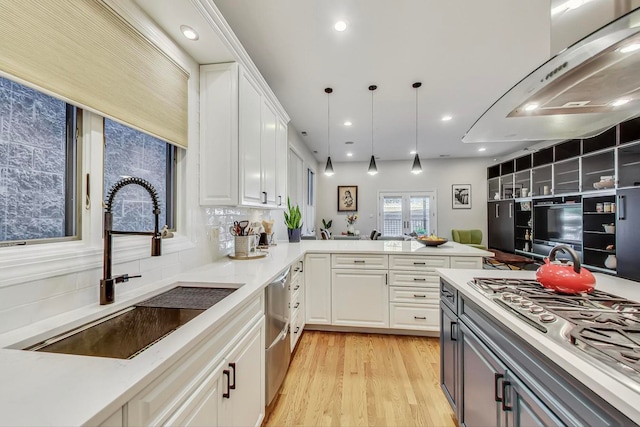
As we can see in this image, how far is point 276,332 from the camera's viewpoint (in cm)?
172

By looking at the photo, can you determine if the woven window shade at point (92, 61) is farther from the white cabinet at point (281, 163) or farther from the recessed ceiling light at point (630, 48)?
the recessed ceiling light at point (630, 48)

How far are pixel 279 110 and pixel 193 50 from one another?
4.01 feet

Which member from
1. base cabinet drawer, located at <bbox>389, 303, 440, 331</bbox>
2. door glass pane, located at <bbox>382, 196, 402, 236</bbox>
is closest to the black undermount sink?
base cabinet drawer, located at <bbox>389, 303, 440, 331</bbox>

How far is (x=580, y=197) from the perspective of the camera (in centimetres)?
447

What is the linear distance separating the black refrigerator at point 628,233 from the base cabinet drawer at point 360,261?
11.2ft

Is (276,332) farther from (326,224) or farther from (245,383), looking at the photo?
(326,224)

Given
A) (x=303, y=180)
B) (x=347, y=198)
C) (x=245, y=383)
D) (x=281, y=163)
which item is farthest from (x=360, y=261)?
(x=347, y=198)

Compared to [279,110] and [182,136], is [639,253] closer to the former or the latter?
[279,110]

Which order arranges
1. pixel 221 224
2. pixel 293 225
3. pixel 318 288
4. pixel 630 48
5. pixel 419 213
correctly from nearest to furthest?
pixel 630 48, pixel 221 224, pixel 318 288, pixel 293 225, pixel 419 213

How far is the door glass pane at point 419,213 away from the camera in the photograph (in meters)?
7.75

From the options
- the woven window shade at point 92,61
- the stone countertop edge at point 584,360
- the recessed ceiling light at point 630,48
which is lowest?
the stone countertop edge at point 584,360

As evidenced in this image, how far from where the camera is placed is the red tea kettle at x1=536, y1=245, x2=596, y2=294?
1.19 meters

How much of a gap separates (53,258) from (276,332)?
47.2 inches

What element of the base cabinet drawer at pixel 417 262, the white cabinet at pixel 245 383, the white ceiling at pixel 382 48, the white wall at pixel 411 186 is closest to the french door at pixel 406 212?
the white wall at pixel 411 186
